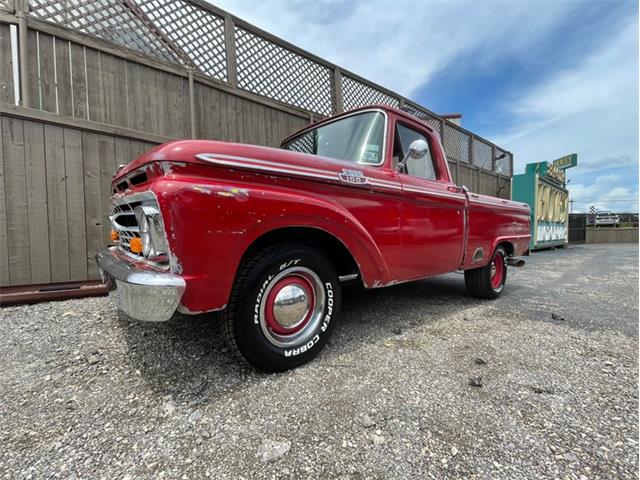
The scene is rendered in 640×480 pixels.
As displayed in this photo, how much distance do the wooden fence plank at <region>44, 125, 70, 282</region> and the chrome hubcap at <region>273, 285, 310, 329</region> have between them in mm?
3196

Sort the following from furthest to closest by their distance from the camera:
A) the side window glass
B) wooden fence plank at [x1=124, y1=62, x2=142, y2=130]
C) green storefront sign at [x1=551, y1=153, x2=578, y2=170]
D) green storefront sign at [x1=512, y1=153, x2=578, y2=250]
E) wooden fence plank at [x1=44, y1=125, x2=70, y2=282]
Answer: green storefront sign at [x1=551, y1=153, x2=578, y2=170]
green storefront sign at [x1=512, y1=153, x2=578, y2=250]
wooden fence plank at [x1=124, y1=62, x2=142, y2=130]
wooden fence plank at [x1=44, y1=125, x2=70, y2=282]
the side window glass

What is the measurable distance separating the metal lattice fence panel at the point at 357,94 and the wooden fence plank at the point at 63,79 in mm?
4620

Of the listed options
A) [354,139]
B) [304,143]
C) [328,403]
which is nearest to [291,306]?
[328,403]

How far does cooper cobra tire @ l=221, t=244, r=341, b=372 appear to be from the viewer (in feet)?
5.61

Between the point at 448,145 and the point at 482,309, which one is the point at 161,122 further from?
the point at 448,145

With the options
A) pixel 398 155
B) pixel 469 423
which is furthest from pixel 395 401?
pixel 398 155

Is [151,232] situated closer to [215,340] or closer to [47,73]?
[215,340]

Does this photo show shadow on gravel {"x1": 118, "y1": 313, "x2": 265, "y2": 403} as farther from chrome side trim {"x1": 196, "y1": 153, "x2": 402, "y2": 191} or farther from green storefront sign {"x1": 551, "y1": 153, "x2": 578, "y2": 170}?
green storefront sign {"x1": 551, "y1": 153, "x2": 578, "y2": 170}

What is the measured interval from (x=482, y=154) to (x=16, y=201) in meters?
12.9

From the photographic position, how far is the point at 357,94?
6.71m

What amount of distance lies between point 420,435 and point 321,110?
5860mm

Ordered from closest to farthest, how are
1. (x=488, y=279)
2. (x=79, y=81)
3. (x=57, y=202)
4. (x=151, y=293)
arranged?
(x=151, y=293), (x=57, y=202), (x=79, y=81), (x=488, y=279)

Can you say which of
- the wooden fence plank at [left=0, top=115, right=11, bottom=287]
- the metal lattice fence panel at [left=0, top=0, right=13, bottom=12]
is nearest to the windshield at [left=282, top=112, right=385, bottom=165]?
the wooden fence plank at [left=0, top=115, right=11, bottom=287]

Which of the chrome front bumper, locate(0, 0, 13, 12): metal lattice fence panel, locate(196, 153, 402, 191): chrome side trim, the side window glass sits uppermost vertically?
locate(0, 0, 13, 12): metal lattice fence panel
